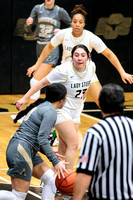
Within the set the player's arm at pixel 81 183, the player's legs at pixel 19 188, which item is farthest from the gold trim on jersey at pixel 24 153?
the player's arm at pixel 81 183

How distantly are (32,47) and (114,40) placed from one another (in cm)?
227

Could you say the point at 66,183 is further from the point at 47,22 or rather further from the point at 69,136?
the point at 47,22

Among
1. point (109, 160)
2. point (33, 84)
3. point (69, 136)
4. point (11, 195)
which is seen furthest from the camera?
point (33, 84)

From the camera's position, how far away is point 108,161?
3367 millimetres

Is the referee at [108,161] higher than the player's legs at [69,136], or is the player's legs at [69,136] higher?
the referee at [108,161]

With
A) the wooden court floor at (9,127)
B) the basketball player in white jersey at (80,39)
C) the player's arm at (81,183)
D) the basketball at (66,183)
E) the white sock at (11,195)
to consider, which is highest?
the basketball player in white jersey at (80,39)

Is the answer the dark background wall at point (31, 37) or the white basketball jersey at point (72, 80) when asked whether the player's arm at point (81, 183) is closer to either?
the white basketball jersey at point (72, 80)

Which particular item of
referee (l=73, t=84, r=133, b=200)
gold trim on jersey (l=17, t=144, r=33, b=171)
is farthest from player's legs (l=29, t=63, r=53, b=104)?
referee (l=73, t=84, r=133, b=200)

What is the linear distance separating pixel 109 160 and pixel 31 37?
397 inches

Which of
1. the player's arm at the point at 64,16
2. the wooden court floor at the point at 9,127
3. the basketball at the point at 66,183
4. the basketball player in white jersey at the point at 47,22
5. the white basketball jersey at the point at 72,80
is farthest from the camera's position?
the player's arm at the point at 64,16

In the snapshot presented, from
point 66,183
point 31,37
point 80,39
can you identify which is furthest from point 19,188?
point 31,37

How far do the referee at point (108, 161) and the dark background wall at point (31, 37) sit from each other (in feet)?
32.1

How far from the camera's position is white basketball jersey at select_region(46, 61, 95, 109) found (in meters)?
6.08

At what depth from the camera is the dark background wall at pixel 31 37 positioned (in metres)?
12.9
